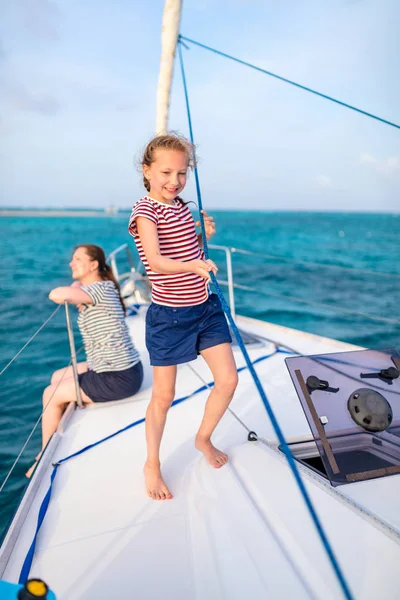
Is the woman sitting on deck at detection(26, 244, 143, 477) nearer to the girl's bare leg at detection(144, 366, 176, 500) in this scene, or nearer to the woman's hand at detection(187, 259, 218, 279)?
the girl's bare leg at detection(144, 366, 176, 500)

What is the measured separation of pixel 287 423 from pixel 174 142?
4.47 feet

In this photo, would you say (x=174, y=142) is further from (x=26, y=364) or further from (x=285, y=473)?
(x=26, y=364)

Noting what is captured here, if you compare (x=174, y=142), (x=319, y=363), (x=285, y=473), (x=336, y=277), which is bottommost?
(x=336, y=277)

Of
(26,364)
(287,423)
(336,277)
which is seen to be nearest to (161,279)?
(287,423)

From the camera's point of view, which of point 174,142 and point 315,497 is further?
point 174,142

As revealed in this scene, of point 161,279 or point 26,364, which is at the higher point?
point 161,279

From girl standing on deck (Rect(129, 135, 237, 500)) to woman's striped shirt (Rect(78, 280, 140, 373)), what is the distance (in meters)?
0.70

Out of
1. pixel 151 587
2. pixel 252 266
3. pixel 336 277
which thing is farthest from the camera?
pixel 252 266

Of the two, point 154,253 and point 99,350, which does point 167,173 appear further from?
point 99,350

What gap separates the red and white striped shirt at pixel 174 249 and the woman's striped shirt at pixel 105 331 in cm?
75

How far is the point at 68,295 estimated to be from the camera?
206 cm

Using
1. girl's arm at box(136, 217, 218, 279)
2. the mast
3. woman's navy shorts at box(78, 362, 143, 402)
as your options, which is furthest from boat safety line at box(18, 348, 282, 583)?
the mast

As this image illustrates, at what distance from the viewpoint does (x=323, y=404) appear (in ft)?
4.80

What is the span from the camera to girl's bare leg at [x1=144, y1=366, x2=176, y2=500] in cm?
153
